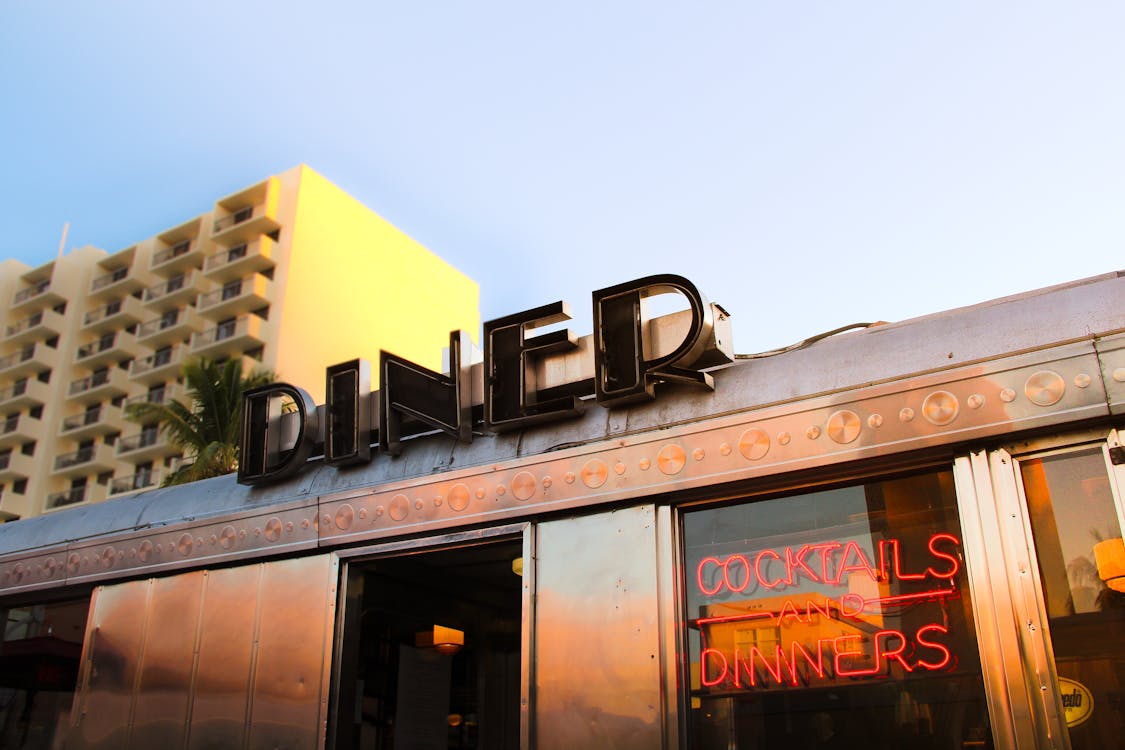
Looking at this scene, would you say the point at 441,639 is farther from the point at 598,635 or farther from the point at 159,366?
the point at 159,366

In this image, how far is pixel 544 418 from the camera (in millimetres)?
5562

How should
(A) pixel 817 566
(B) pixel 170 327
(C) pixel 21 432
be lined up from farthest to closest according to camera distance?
(C) pixel 21 432, (B) pixel 170 327, (A) pixel 817 566

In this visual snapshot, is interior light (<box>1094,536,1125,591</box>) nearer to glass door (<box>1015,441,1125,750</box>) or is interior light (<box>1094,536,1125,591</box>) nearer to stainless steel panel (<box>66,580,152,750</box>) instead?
glass door (<box>1015,441,1125,750</box>)

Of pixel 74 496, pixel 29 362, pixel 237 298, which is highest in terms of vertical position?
pixel 29 362

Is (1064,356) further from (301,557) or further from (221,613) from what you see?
(221,613)

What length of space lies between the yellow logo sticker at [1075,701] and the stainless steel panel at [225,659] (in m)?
4.59

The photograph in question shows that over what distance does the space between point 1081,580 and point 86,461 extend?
52459mm

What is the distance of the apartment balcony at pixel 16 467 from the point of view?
49.7 meters

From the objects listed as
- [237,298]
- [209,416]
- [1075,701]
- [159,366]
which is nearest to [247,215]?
[237,298]

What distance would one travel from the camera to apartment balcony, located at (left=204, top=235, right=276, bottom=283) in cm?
4572

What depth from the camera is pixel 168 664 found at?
652 centimetres

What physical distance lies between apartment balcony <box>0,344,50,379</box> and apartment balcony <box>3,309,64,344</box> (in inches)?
23.0

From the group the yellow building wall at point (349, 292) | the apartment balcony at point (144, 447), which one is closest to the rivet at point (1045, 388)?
the yellow building wall at point (349, 292)

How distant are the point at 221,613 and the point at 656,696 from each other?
328 cm
